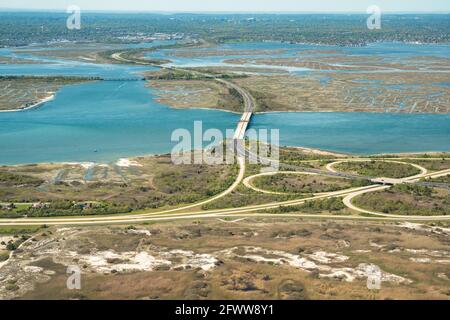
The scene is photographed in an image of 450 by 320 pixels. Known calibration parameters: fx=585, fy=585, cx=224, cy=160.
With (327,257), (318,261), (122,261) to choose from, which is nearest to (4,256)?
(122,261)

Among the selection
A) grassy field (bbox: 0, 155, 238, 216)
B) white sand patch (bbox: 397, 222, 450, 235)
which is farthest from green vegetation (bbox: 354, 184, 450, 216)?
grassy field (bbox: 0, 155, 238, 216)

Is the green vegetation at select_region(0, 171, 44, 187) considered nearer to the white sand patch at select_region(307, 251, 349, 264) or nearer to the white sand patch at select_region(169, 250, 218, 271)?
the white sand patch at select_region(169, 250, 218, 271)

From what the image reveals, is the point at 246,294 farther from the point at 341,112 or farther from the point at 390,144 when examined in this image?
the point at 341,112

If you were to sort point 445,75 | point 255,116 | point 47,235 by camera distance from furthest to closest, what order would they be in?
1. point 445,75
2. point 255,116
3. point 47,235

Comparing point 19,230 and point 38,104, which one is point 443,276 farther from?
point 38,104

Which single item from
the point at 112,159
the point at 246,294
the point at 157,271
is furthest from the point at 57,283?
the point at 112,159
